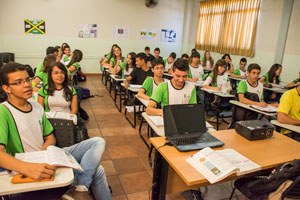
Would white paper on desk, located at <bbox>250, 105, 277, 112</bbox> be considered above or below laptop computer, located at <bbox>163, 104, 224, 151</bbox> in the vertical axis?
below

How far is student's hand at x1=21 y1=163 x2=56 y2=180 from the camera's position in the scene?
4.21ft

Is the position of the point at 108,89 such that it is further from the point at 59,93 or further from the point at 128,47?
the point at 59,93

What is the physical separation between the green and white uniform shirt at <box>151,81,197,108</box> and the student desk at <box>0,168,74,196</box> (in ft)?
5.00

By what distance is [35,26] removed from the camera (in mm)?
8078

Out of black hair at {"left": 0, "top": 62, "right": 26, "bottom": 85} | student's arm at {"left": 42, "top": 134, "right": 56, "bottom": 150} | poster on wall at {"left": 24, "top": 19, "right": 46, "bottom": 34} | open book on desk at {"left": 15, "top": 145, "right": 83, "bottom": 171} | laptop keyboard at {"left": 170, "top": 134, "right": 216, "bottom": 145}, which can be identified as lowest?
student's arm at {"left": 42, "top": 134, "right": 56, "bottom": 150}

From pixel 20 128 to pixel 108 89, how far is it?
17.5ft

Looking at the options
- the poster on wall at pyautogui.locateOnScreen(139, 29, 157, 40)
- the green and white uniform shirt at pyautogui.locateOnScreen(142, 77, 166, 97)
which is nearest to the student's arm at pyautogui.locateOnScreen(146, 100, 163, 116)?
the green and white uniform shirt at pyautogui.locateOnScreen(142, 77, 166, 97)

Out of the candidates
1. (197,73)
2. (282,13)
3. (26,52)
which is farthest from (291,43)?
(26,52)

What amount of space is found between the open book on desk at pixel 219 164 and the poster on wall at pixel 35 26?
8.14 m

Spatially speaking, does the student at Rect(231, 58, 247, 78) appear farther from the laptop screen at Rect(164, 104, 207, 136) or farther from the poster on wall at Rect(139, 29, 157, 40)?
the laptop screen at Rect(164, 104, 207, 136)

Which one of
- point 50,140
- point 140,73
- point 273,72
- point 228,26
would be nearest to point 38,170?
point 50,140

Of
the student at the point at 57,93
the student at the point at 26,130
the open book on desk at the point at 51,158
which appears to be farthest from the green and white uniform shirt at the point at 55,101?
the open book on desk at the point at 51,158

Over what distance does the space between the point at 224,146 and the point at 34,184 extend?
Result: 1.34 meters

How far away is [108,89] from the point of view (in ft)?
22.9
